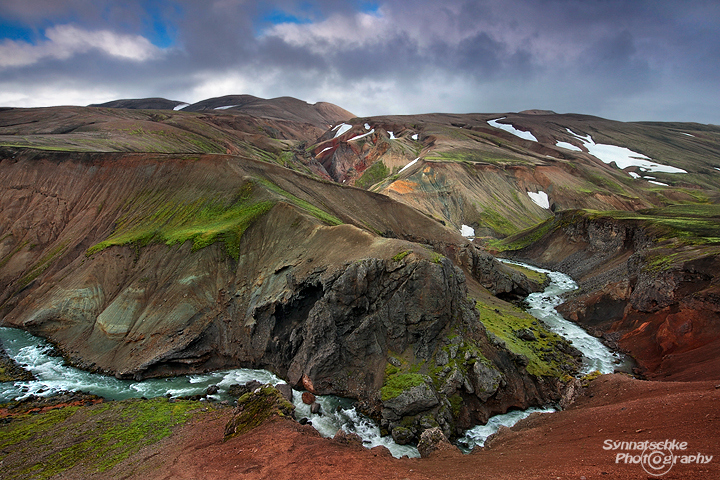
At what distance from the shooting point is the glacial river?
23.8 meters

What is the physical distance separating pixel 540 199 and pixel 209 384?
104 m

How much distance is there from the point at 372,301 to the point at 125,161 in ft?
162

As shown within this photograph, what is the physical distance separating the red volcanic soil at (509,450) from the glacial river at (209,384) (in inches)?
122

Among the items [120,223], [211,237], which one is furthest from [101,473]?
[120,223]

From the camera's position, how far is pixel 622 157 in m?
156

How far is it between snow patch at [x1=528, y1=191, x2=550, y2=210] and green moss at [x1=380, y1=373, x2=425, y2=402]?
95.6 meters

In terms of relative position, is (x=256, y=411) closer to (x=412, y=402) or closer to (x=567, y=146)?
(x=412, y=402)

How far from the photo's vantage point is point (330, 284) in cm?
3030

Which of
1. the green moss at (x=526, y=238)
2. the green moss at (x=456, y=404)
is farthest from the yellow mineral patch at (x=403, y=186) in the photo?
the green moss at (x=456, y=404)

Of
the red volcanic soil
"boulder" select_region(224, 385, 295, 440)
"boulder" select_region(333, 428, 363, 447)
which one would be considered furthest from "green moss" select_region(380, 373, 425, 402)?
"boulder" select_region(224, 385, 295, 440)

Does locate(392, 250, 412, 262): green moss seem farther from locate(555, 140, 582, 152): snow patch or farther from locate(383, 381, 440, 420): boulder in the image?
locate(555, 140, 582, 152): snow patch

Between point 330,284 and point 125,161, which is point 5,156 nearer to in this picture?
point 125,161

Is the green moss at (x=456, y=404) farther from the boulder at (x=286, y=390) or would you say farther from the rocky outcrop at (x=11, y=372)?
the rocky outcrop at (x=11, y=372)

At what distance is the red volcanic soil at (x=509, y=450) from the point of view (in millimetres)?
13741
